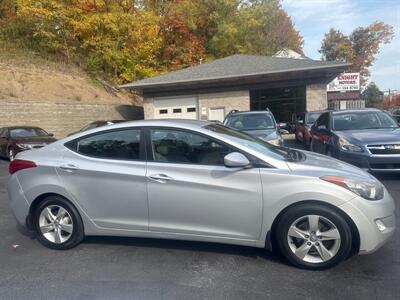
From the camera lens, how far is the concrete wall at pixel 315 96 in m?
21.8

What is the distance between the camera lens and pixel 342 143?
8.20m

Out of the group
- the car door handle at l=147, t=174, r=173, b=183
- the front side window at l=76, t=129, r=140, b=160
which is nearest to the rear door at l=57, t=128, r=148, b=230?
the front side window at l=76, t=129, r=140, b=160

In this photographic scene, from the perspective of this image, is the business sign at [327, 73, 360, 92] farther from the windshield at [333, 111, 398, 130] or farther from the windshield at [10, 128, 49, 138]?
the windshield at [333, 111, 398, 130]

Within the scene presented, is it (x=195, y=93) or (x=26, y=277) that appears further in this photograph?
(x=195, y=93)

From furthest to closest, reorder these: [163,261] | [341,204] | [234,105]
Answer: [234,105], [163,261], [341,204]

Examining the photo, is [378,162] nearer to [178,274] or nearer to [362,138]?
[362,138]

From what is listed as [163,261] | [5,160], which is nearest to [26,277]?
[163,261]

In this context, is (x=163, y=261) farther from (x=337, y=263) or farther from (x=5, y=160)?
(x=5, y=160)

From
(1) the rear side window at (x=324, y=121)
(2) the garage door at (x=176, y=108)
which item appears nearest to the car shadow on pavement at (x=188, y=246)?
(1) the rear side window at (x=324, y=121)

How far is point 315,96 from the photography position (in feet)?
71.8

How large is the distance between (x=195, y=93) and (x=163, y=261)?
64.8 feet

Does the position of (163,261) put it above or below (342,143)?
below

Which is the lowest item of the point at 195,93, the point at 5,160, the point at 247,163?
the point at 5,160

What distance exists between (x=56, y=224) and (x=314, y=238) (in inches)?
120
